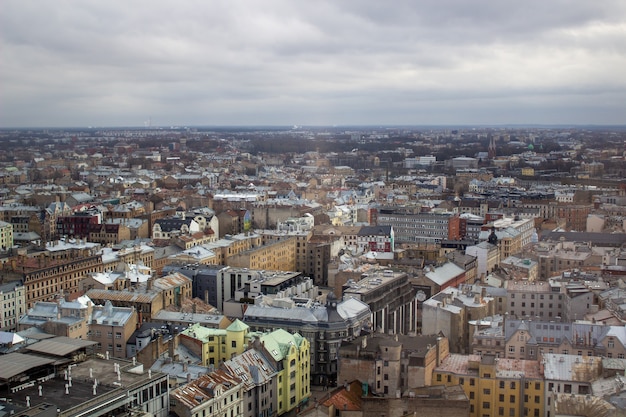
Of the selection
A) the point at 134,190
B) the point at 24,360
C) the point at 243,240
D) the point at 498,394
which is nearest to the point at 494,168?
the point at 134,190

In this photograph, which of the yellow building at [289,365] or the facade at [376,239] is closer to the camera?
the yellow building at [289,365]

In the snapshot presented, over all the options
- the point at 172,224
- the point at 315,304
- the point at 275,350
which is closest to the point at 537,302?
the point at 315,304

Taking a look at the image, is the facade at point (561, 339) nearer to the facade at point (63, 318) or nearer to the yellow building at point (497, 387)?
the yellow building at point (497, 387)

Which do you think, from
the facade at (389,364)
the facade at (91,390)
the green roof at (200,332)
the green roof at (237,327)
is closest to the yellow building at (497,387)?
the facade at (389,364)

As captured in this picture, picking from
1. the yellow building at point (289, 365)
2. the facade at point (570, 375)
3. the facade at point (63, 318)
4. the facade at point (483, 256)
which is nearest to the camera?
the facade at point (570, 375)

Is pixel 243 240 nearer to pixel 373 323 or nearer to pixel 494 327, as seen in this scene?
pixel 373 323

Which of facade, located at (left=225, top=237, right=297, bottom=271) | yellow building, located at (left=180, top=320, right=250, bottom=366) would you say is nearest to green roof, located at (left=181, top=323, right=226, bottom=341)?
yellow building, located at (left=180, top=320, right=250, bottom=366)

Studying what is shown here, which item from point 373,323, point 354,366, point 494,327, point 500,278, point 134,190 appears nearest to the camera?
point 354,366
